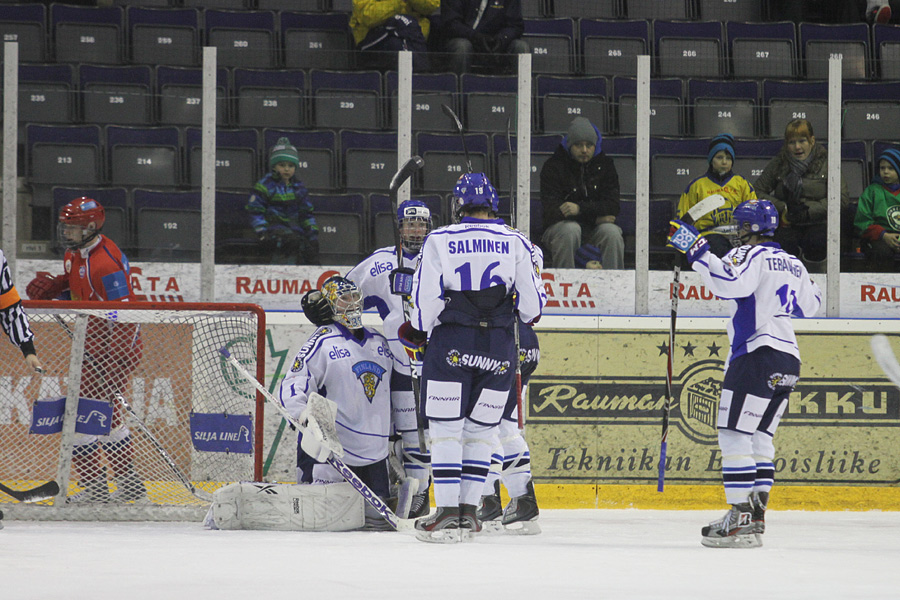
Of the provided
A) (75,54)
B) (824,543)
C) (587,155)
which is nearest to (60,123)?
(75,54)

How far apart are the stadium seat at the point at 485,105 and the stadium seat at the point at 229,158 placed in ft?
3.87

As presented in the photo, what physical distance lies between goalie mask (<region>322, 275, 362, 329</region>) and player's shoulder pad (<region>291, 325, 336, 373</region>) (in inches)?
2.4

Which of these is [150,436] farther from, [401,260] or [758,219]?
[758,219]

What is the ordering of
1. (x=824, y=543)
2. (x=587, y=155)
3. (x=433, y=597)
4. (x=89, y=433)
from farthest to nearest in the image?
1. (x=587, y=155)
2. (x=89, y=433)
3. (x=824, y=543)
4. (x=433, y=597)

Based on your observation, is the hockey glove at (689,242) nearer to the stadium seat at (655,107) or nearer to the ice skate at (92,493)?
the stadium seat at (655,107)

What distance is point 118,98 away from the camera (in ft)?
20.1

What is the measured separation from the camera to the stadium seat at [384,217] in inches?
241

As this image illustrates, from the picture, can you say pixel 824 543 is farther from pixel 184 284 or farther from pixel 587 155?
pixel 184 284

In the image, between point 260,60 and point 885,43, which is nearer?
point 260,60

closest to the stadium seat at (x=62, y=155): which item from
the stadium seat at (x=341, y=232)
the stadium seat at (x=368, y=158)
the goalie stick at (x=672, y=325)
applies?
the stadium seat at (x=341, y=232)

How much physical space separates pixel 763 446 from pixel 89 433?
9.66 ft

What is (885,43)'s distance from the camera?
693 cm

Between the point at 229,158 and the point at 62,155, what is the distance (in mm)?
879

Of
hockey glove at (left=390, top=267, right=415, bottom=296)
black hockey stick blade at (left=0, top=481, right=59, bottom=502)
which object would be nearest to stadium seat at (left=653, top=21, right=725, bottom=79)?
hockey glove at (left=390, top=267, right=415, bottom=296)
